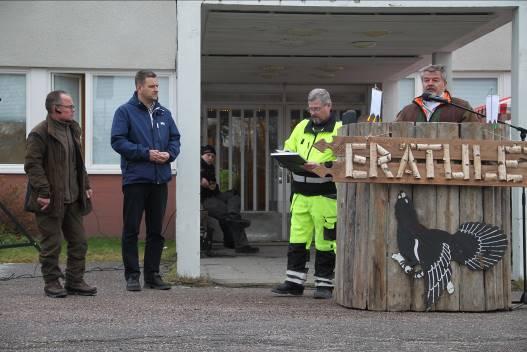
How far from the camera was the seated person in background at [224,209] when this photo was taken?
13.7 metres

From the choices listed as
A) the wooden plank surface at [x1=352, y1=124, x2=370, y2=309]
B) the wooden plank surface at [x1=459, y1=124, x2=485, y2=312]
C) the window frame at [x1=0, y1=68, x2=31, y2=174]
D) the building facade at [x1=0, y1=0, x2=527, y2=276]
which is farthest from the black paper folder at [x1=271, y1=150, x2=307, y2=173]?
the window frame at [x1=0, y1=68, x2=31, y2=174]

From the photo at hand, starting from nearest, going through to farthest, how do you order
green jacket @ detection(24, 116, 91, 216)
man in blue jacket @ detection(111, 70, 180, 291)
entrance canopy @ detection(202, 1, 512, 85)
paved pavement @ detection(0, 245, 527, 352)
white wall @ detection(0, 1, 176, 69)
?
paved pavement @ detection(0, 245, 527, 352) < green jacket @ detection(24, 116, 91, 216) < man in blue jacket @ detection(111, 70, 180, 291) < entrance canopy @ detection(202, 1, 512, 85) < white wall @ detection(0, 1, 176, 69)

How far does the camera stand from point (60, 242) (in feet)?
28.7

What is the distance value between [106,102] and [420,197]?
933 cm

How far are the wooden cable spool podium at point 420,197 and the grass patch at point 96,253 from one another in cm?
530

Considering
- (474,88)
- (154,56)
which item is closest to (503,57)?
(474,88)

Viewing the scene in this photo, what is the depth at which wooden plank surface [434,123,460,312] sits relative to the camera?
306 inches

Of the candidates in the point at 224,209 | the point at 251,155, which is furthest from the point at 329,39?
the point at 251,155

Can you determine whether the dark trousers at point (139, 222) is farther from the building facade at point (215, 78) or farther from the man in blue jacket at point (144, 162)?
the building facade at point (215, 78)

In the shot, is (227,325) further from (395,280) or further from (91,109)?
(91,109)

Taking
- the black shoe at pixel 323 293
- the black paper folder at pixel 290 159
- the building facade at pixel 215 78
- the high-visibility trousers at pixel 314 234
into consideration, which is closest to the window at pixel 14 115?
the building facade at pixel 215 78

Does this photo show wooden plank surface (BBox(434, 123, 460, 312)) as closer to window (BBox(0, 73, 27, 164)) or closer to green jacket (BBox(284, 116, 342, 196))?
green jacket (BBox(284, 116, 342, 196))

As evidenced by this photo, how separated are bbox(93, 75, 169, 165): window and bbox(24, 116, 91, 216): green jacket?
24.3ft

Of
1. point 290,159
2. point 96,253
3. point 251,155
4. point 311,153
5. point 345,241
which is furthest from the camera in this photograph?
point 251,155
